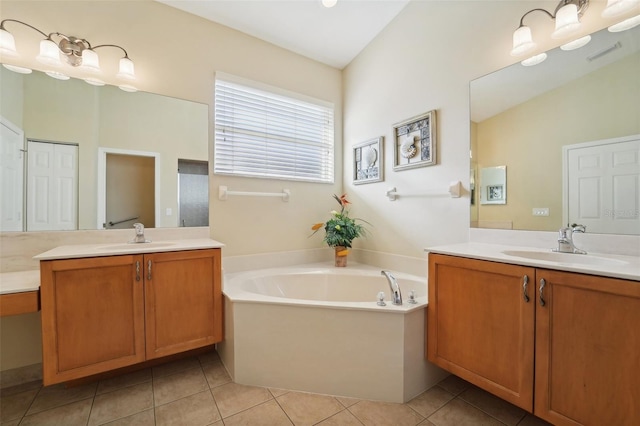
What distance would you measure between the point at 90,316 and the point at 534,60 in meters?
2.91

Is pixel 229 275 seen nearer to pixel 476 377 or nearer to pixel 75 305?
pixel 75 305

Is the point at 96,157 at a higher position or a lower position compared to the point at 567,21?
lower

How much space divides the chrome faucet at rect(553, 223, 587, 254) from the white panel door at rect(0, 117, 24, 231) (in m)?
3.11

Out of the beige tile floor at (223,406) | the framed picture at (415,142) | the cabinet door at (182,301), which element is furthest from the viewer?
the framed picture at (415,142)

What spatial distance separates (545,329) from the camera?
1.08m

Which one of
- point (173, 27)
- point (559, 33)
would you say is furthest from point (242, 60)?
point (559, 33)

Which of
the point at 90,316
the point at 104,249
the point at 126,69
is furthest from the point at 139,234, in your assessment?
the point at 126,69

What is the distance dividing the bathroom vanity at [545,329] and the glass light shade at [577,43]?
1103 mm

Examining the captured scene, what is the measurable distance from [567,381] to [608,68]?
1.50 meters

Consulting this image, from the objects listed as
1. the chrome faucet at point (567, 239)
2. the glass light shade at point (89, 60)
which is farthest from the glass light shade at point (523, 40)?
the glass light shade at point (89, 60)

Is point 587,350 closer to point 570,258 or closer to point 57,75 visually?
point 570,258

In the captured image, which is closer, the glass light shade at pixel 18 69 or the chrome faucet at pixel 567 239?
the chrome faucet at pixel 567 239

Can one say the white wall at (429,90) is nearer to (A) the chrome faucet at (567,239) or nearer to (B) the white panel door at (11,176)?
(A) the chrome faucet at (567,239)

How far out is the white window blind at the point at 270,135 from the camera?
2.31 meters
